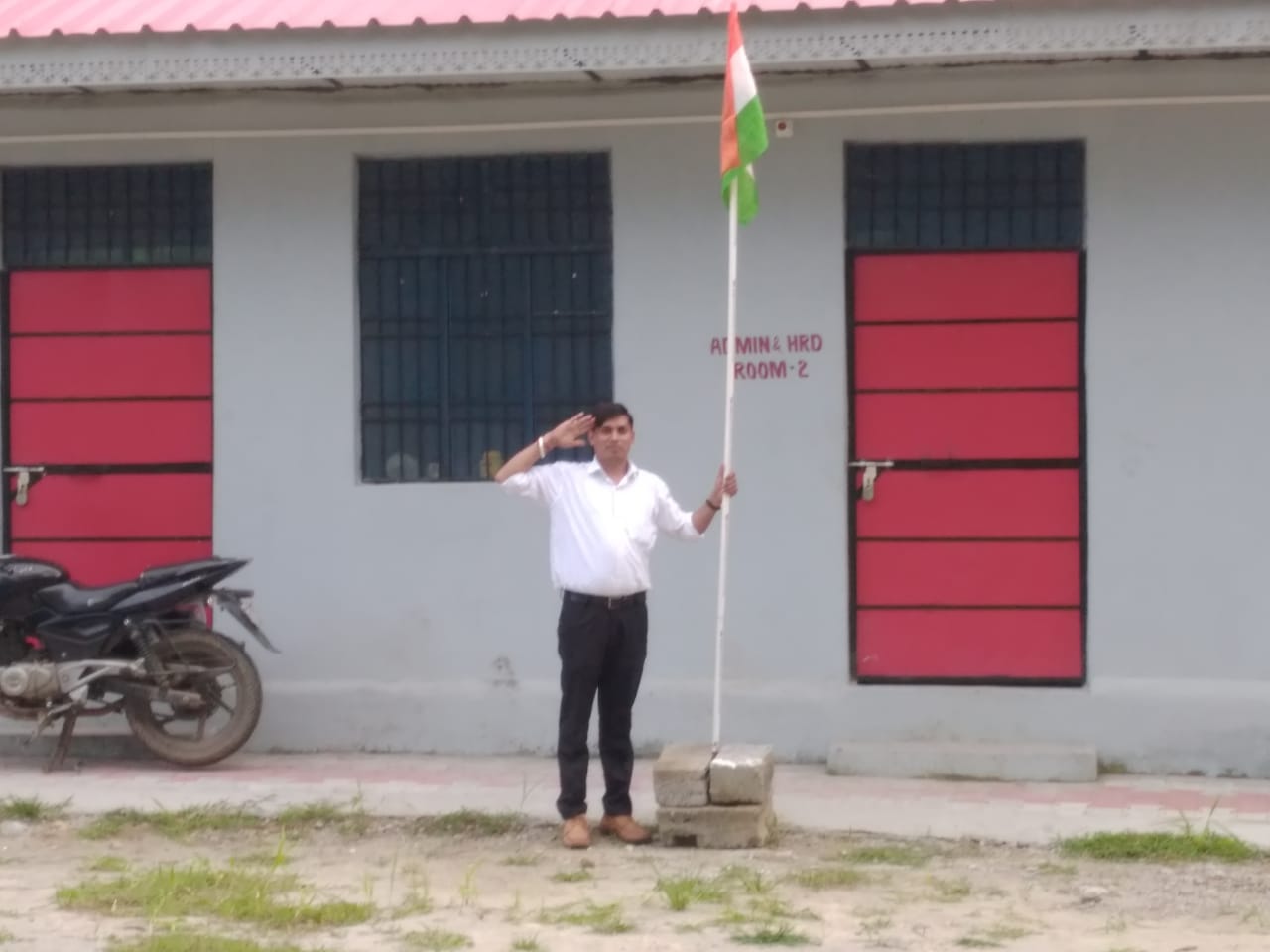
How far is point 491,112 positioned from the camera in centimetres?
A: 978

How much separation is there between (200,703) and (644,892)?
3102 millimetres

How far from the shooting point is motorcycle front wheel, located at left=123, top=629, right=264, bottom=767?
935 centimetres

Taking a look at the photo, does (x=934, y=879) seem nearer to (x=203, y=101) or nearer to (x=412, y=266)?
(x=412, y=266)

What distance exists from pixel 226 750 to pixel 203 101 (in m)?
3.21

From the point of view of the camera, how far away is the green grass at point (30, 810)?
8391 millimetres

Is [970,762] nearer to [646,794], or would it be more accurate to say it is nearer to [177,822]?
[646,794]

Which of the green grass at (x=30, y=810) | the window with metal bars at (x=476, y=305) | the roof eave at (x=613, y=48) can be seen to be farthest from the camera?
the window with metal bars at (x=476, y=305)

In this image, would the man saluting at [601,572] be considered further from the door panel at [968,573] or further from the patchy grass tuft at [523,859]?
the door panel at [968,573]

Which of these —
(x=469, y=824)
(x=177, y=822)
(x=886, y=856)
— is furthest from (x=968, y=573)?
(x=177, y=822)

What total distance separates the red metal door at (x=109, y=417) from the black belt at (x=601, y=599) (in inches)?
117

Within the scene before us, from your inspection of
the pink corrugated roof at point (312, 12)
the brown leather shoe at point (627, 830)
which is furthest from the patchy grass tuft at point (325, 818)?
the pink corrugated roof at point (312, 12)

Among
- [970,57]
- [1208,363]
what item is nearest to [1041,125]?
[970,57]

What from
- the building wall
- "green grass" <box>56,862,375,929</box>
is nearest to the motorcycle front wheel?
the building wall

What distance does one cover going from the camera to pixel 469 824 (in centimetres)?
818
